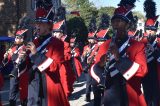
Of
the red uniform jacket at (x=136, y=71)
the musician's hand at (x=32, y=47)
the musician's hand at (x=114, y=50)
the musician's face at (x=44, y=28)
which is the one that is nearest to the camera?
the musician's hand at (x=114, y=50)

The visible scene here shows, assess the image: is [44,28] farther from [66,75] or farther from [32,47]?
[66,75]

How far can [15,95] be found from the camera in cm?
1027

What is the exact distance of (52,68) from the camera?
231 inches

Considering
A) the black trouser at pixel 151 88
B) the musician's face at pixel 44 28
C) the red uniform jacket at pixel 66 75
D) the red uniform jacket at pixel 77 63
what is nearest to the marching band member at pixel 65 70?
the red uniform jacket at pixel 66 75

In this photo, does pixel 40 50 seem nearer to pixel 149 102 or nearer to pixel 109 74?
pixel 109 74

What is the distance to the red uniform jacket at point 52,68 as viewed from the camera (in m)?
5.81

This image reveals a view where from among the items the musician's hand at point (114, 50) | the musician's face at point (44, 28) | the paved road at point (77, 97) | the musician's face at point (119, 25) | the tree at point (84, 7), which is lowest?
the tree at point (84, 7)

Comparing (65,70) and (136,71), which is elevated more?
(136,71)

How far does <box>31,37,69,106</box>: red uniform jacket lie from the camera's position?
5809mm

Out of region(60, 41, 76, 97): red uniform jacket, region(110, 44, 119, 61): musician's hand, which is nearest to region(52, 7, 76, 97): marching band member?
region(60, 41, 76, 97): red uniform jacket

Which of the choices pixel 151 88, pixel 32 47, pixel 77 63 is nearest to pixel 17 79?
pixel 151 88

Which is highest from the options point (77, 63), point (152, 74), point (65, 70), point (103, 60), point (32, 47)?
point (32, 47)

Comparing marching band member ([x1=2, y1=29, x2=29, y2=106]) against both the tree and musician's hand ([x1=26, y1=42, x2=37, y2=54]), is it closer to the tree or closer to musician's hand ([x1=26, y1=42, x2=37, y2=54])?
musician's hand ([x1=26, y1=42, x2=37, y2=54])

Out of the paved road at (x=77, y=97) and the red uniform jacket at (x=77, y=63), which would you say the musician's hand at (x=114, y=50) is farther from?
the red uniform jacket at (x=77, y=63)
